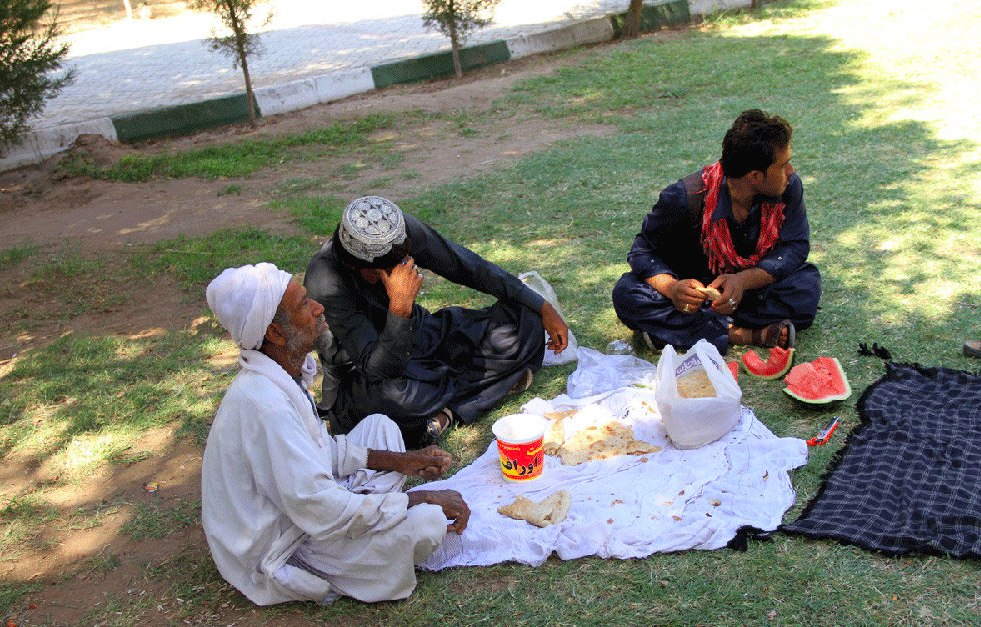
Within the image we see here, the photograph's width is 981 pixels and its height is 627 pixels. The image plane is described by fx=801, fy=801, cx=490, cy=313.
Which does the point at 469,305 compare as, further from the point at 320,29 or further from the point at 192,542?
the point at 320,29

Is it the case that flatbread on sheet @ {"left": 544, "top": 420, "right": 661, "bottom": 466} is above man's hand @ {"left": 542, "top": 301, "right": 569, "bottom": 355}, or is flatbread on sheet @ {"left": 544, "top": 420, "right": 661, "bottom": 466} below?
below

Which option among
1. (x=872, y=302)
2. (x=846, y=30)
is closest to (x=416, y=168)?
(x=872, y=302)

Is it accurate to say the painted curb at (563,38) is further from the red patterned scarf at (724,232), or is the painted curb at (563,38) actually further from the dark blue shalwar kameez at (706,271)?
the red patterned scarf at (724,232)

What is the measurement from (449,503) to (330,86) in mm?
9000

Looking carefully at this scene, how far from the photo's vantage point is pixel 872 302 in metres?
4.42

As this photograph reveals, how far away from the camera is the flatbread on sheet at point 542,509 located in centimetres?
297

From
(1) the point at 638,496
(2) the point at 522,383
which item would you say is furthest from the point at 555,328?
(1) the point at 638,496

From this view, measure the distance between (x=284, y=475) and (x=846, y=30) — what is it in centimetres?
1147

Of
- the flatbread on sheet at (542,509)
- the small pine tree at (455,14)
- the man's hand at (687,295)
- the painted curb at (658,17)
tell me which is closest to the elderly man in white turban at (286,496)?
the flatbread on sheet at (542,509)

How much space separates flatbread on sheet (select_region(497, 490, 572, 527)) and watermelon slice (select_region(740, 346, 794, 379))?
4.29 feet

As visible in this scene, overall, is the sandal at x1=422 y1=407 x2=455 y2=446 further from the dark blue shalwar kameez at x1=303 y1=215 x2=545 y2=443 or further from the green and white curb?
the green and white curb

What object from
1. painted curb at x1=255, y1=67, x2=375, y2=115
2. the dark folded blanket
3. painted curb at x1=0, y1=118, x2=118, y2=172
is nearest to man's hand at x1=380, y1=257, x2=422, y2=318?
the dark folded blanket

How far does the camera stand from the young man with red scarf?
13.0 feet

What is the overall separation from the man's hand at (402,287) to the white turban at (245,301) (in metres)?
0.84
